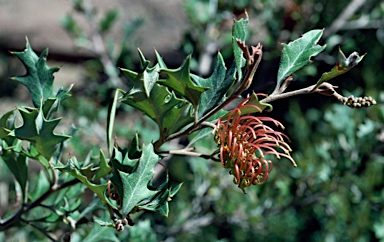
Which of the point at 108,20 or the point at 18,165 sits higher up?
the point at 18,165

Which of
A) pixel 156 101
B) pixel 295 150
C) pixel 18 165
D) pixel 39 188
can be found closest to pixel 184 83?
pixel 156 101

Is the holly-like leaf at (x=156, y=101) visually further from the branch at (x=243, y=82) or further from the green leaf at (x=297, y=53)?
the green leaf at (x=297, y=53)

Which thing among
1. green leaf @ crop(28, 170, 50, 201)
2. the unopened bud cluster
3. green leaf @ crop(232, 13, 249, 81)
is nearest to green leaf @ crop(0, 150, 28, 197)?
green leaf @ crop(28, 170, 50, 201)

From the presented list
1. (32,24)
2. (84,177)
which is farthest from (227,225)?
(32,24)

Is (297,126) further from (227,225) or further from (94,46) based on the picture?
(94,46)

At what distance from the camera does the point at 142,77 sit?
69 cm

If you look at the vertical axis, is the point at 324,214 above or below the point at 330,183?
below

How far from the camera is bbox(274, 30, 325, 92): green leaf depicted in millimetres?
723

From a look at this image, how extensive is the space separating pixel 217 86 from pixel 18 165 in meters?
0.39

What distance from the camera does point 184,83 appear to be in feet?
2.32

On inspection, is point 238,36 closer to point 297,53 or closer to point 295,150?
point 297,53

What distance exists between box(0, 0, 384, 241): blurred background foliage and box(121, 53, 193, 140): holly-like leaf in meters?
0.84

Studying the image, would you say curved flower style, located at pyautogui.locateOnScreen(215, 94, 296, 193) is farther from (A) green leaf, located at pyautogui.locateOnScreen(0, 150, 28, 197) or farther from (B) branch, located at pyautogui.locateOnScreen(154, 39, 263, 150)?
(A) green leaf, located at pyautogui.locateOnScreen(0, 150, 28, 197)

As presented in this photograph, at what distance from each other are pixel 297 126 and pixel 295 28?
0.37 meters
